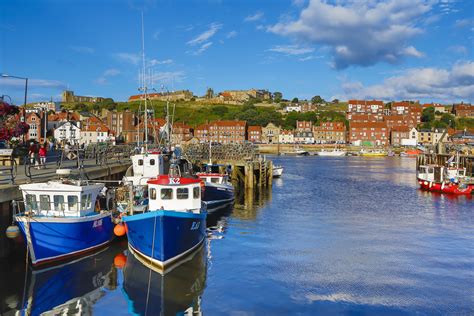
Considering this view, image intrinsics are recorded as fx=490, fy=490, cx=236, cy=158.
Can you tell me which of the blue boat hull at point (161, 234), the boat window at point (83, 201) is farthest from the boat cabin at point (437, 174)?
the boat window at point (83, 201)

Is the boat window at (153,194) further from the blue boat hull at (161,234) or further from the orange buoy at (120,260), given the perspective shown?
the orange buoy at (120,260)

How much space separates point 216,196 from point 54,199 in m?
19.1

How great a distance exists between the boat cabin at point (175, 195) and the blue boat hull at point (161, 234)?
104 centimetres

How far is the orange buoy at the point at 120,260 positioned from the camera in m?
21.5

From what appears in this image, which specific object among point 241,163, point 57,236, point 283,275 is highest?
point 241,163

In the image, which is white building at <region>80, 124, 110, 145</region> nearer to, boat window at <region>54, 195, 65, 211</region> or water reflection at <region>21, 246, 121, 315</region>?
boat window at <region>54, 195, 65, 211</region>

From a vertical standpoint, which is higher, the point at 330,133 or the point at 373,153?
the point at 330,133

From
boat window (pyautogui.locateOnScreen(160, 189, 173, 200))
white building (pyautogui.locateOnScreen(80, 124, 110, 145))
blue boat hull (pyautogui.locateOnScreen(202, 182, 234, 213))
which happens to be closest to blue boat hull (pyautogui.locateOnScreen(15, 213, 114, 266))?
boat window (pyautogui.locateOnScreen(160, 189, 173, 200))

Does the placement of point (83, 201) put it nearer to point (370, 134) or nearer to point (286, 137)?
point (370, 134)

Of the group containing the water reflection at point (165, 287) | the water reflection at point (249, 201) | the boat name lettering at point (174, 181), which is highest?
the boat name lettering at point (174, 181)

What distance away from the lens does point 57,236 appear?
66.1 feet

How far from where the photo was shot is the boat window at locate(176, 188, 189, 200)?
22250 millimetres

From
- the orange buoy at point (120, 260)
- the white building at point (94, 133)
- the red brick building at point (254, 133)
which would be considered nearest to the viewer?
the orange buoy at point (120, 260)

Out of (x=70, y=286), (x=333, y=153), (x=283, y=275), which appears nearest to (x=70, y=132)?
(x=70, y=286)
